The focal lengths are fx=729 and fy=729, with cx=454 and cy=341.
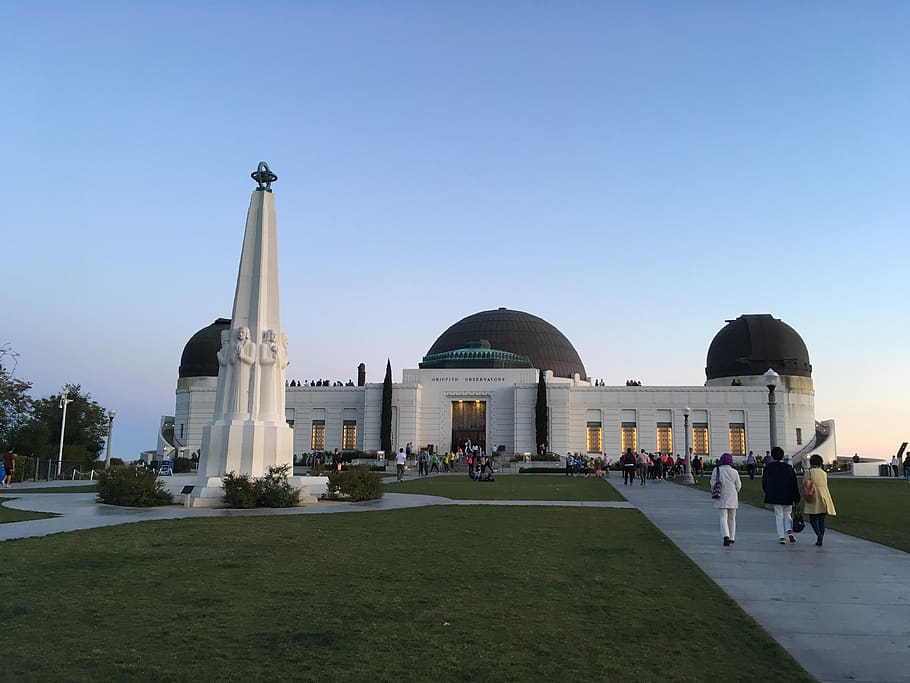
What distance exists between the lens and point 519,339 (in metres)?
73.9

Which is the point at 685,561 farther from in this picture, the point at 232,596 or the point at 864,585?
the point at 232,596

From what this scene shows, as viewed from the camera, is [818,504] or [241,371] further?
[241,371]

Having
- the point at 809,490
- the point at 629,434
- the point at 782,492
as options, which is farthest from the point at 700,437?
the point at 809,490

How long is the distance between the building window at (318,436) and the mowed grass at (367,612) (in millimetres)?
49839

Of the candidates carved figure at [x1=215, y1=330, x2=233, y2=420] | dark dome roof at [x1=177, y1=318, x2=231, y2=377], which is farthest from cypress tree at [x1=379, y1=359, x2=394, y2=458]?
carved figure at [x1=215, y1=330, x2=233, y2=420]

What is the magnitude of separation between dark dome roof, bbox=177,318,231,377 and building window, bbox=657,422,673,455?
4063cm

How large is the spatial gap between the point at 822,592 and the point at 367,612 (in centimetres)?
521

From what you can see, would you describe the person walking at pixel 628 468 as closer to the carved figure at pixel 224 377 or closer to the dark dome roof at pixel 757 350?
the carved figure at pixel 224 377

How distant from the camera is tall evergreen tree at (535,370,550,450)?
57.4 m

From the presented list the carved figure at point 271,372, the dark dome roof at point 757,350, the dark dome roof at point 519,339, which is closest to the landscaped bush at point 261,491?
the carved figure at point 271,372

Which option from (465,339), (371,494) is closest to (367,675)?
(371,494)

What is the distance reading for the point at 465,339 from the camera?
74.9 metres

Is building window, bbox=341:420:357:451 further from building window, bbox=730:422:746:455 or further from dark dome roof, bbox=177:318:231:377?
building window, bbox=730:422:746:455

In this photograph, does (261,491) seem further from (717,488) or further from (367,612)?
(367,612)
